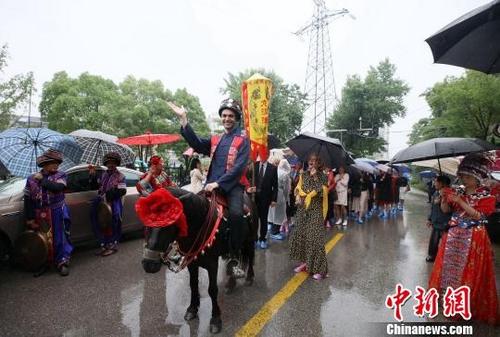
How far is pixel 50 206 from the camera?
515 centimetres

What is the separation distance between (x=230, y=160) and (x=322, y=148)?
11.4ft

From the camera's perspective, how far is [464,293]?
367cm

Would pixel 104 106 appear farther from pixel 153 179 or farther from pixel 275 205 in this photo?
pixel 153 179

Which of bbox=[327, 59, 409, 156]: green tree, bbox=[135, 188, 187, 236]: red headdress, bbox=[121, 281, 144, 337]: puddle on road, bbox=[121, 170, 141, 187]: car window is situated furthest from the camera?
bbox=[327, 59, 409, 156]: green tree

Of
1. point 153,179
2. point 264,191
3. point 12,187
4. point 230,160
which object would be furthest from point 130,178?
point 230,160

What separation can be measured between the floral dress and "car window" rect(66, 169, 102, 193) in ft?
13.4

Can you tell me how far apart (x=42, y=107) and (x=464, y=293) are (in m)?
26.5

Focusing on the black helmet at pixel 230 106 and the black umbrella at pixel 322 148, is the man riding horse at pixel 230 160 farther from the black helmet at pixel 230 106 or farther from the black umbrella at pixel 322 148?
the black umbrella at pixel 322 148

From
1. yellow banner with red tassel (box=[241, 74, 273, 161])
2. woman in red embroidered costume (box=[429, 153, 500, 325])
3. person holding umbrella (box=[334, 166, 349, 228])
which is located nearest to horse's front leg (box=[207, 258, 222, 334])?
yellow banner with red tassel (box=[241, 74, 273, 161])

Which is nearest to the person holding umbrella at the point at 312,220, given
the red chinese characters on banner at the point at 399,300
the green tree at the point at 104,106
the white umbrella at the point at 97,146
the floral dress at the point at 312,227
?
the floral dress at the point at 312,227

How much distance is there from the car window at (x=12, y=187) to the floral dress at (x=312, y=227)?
4.70 metres

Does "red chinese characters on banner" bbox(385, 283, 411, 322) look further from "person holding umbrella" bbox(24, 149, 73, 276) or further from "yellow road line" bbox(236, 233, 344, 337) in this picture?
"person holding umbrella" bbox(24, 149, 73, 276)

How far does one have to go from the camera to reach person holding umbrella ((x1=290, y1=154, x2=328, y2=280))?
5.17 m

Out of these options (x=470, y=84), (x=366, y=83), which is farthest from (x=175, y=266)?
(x=366, y=83)
